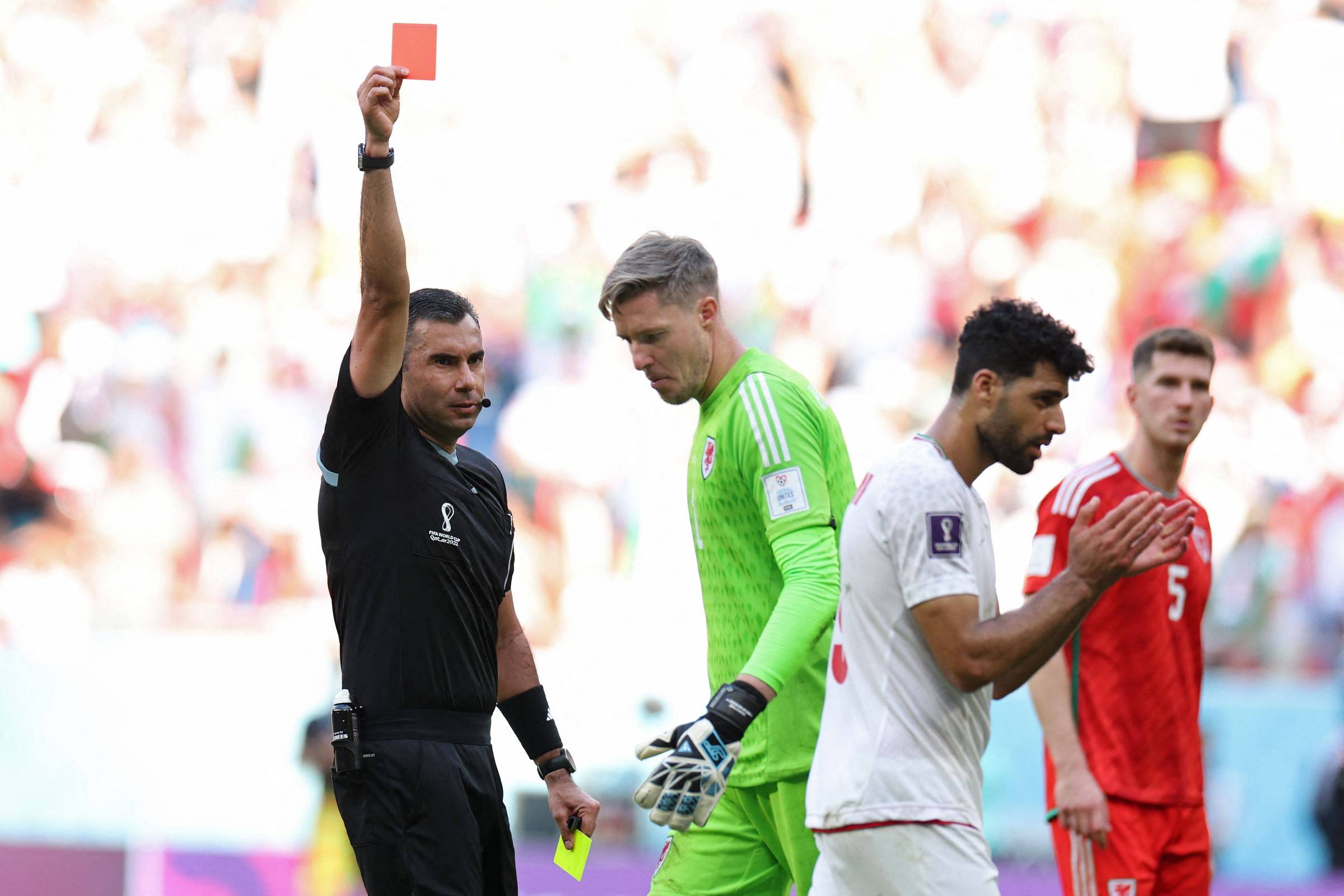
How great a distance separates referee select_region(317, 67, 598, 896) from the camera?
350 cm

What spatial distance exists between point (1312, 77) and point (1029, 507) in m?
3.76

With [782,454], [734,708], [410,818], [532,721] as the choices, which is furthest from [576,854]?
[782,454]

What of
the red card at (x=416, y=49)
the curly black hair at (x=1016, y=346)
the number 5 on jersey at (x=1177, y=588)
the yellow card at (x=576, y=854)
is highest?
the red card at (x=416, y=49)

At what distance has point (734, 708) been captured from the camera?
3.42 meters

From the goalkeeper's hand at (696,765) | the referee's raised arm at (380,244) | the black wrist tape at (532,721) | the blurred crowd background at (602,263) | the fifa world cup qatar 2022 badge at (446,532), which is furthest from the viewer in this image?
the blurred crowd background at (602,263)

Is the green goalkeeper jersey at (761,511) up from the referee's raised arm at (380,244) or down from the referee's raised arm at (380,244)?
down

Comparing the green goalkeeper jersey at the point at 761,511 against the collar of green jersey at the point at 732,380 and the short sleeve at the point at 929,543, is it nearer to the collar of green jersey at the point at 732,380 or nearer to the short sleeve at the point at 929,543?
the collar of green jersey at the point at 732,380

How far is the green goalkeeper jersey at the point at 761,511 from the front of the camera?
3.89m

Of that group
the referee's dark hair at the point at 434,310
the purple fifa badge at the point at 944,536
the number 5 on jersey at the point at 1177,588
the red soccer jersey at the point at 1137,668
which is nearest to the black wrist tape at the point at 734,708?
the purple fifa badge at the point at 944,536

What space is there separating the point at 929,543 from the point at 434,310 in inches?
57.1

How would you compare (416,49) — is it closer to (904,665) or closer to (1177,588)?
(904,665)

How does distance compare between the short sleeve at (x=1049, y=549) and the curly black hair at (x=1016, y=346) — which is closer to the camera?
the curly black hair at (x=1016, y=346)

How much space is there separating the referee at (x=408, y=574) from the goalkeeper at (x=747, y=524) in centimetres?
51

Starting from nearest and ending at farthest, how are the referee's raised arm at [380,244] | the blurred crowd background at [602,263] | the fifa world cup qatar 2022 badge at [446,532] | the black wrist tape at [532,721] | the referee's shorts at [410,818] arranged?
the referee's raised arm at [380,244] → the referee's shorts at [410,818] → the fifa world cup qatar 2022 badge at [446,532] → the black wrist tape at [532,721] → the blurred crowd background at [602,263]
